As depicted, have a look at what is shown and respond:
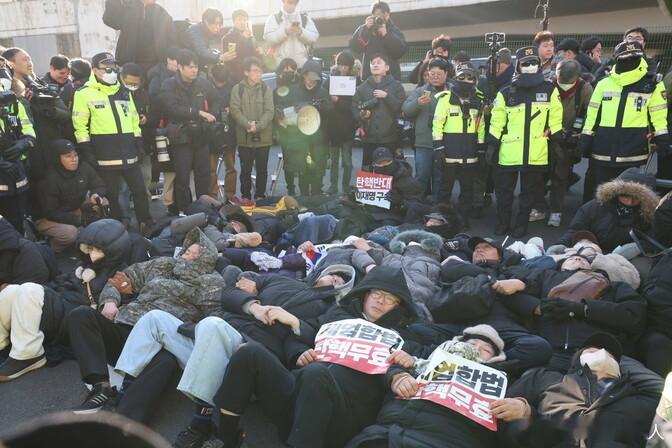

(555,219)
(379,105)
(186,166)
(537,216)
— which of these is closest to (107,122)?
(186,166)

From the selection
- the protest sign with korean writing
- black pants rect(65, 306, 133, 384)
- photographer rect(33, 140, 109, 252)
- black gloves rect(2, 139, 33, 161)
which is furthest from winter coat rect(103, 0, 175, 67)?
black pants rect(65, 306, 133, 384)

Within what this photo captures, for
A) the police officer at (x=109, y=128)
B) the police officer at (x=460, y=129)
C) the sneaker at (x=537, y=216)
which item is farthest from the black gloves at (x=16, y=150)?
the sneaker at (x=537, y=216)

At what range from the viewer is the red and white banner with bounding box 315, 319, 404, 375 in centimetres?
298

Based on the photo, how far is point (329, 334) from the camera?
322 cm

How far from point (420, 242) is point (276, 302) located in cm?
175

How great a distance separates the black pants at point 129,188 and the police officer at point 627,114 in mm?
5153

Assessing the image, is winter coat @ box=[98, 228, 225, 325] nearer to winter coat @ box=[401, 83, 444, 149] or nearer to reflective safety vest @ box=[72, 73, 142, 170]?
reflective safety vest @ box=[72, 73, 142, 170]

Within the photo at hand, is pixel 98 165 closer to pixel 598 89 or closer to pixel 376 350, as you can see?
pixel 376 350

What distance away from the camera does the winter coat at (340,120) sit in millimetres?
7539

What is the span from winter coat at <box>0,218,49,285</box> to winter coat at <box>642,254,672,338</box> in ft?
13.8

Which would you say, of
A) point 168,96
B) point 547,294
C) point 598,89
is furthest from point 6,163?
point 598,89

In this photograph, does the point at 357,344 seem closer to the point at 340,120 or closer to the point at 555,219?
the point at 555,219

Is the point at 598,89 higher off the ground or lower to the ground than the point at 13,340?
higher

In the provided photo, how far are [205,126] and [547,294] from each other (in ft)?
15.1
